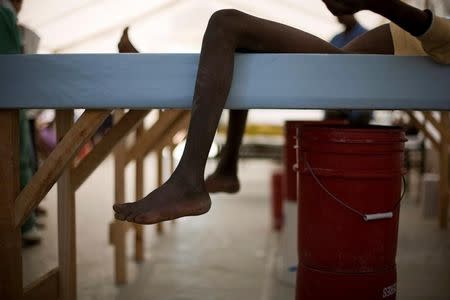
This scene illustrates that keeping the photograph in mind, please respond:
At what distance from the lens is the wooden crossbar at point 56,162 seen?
95 centimetres

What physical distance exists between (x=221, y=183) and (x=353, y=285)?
47 centimetres

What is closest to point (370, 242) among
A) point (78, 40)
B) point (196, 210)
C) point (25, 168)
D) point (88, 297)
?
point (196, 210)

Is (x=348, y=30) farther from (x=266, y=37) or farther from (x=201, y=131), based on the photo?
(x=201, y=131)

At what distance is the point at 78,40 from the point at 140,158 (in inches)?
90.1

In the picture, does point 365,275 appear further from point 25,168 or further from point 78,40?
point 78,40

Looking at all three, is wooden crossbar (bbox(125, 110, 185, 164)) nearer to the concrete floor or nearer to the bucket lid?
the concrete floor

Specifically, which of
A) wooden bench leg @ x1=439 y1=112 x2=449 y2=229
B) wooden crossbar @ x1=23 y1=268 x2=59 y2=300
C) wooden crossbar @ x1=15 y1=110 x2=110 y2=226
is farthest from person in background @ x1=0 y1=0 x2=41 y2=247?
wooden bench leg @ x1=439 y1=112 x2=449 y2=229

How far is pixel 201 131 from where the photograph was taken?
861 millimetres

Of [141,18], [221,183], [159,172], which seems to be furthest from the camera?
[141,18]

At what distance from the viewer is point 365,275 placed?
960 millimetres

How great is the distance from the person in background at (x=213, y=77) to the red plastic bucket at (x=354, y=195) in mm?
214

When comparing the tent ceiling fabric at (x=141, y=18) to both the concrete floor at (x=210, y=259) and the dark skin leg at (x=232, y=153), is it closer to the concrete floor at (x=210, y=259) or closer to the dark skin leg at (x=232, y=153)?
the concrete floor at (x=210, y=259)

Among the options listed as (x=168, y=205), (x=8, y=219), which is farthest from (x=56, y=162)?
(x=168, y=205)

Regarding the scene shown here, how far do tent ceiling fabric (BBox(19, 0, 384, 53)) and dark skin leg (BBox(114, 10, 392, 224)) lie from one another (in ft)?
7.49
